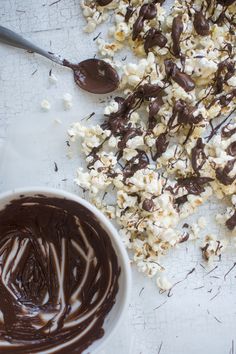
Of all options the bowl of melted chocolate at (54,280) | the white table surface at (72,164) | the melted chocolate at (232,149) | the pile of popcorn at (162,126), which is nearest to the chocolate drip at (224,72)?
the pile of popcorn at (162,126)

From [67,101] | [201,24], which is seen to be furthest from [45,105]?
→ [201,24]

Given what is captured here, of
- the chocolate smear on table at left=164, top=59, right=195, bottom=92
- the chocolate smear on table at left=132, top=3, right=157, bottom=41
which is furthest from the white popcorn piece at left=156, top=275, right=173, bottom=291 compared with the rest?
the chocolate smear on table at left=132, top=3, right=157, bottom=41

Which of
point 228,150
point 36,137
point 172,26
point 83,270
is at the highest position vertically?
point 172,26

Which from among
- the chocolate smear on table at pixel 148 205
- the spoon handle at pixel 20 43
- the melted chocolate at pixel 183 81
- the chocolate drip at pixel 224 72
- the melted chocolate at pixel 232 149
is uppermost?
the chocolate drip at pixel 224 72

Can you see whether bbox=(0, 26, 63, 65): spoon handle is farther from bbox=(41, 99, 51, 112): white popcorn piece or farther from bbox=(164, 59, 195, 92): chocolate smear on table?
bbox=(164, 59, 195, 92): chocolate smear on table

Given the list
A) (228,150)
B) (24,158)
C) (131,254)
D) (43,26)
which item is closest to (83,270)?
(131,254)

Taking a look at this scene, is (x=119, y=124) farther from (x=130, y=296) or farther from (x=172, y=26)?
(x=130, y=296)

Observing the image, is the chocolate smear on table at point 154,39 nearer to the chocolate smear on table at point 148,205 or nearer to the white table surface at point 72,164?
the white table surface at point 72,164
